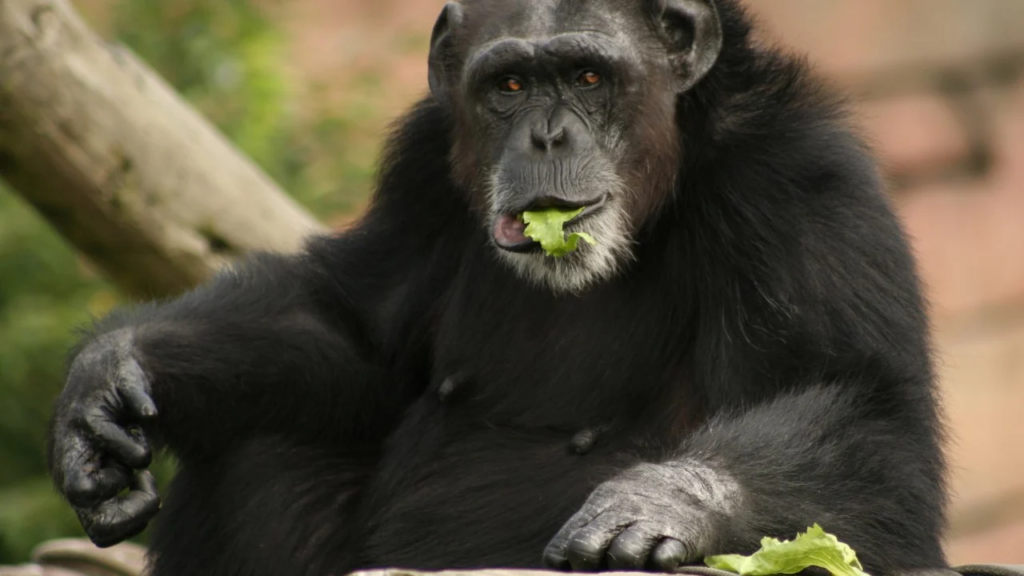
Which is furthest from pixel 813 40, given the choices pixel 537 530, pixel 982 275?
pixel 537 530

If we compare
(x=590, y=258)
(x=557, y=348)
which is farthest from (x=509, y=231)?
(x=557, y=348)

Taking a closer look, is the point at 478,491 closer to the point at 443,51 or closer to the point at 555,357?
the point at 555,357

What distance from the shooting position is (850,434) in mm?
4492

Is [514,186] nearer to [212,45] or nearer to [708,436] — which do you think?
[708,436]

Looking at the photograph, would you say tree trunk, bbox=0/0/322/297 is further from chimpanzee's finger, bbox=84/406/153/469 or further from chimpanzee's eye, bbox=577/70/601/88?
chimpanzee's eye, bbox=577/70/601/88

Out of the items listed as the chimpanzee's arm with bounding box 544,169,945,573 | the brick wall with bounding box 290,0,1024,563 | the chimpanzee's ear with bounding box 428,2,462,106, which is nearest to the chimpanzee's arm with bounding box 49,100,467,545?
the chimpanzee's ear with bounding box 428,2,462,106

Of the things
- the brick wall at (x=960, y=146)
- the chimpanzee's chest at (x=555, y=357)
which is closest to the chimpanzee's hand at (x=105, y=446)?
the chimpanzee's chest at (x=555, y=357)

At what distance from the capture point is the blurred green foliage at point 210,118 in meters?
8.98

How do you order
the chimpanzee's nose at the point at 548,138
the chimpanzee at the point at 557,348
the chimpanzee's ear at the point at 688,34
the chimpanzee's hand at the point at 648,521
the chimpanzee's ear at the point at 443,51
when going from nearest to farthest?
the chimpanzee's hand at the point at 648,521
the chimpanzee at the point at 557,348
the chimpanzee's nose at the point at 548,138
the chimpanzee's ear at the point at 688,34
the chimpanzee's ear at the point at 443,51

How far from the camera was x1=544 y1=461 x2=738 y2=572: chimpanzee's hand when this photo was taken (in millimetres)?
3965

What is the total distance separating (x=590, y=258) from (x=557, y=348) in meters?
0.44

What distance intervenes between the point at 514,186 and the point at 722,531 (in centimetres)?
144

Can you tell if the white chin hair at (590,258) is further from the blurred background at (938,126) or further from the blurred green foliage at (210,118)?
the blurred background at (938,126)

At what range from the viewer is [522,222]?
502cm
